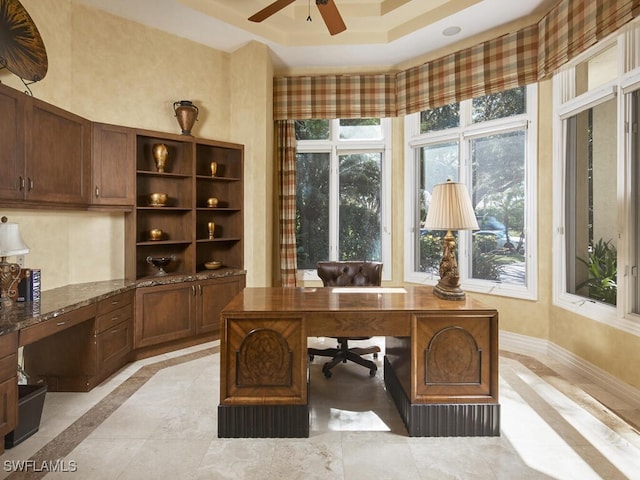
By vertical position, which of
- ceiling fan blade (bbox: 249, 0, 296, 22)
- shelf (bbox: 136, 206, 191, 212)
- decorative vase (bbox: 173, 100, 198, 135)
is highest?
ceiling fan blade (bbox: 249, 0, 296, 22)

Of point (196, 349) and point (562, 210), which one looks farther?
point (196, 349)

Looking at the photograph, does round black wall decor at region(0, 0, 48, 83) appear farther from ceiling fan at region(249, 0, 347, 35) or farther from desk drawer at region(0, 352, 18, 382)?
desk drawer at region(0, 352, 18, 382)

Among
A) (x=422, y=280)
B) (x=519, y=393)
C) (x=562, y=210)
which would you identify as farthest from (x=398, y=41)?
(x=519, y=393)

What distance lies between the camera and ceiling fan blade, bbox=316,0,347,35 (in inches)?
103

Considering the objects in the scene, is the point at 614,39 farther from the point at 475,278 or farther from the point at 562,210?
the point at 475,278

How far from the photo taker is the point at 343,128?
481 centimetres

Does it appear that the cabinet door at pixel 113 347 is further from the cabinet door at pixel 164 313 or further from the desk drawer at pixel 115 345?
the cabinet door at pixel 164 313

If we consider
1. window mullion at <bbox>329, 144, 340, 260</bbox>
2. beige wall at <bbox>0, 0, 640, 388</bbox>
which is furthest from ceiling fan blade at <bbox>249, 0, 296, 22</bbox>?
window mullion at <bbox>329, 144, 340, 260</bbox>

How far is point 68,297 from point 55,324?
0.47 meters

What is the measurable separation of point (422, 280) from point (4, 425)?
3.89 metres

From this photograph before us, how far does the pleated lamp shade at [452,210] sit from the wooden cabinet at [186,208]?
8.00ft

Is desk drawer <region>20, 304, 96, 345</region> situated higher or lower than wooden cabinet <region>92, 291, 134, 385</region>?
higher

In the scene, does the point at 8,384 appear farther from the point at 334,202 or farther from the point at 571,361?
the point at 571,361

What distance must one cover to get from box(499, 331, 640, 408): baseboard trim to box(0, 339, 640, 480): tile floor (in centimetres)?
9
